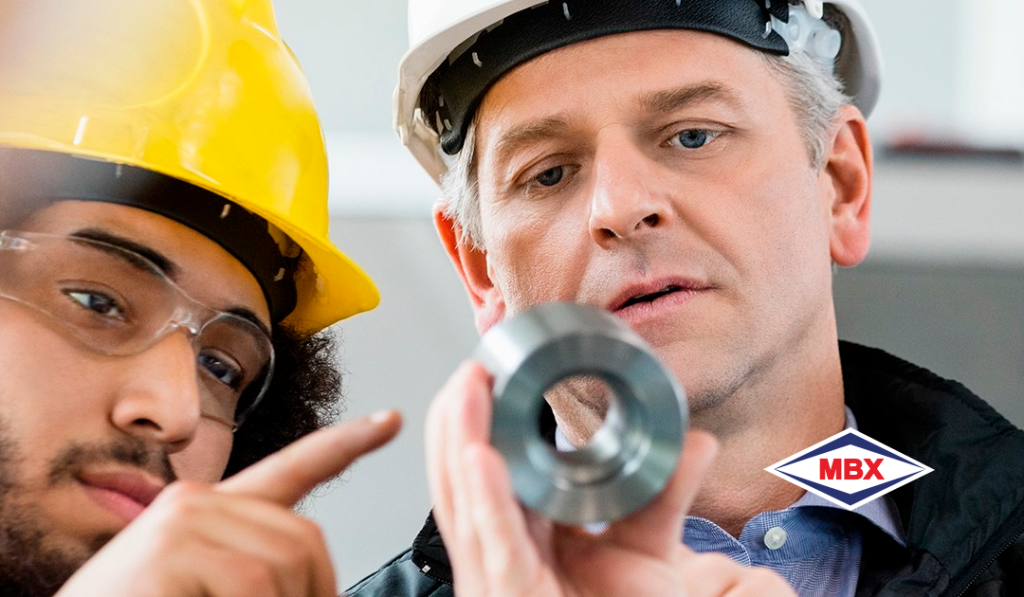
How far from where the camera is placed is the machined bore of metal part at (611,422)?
893mm

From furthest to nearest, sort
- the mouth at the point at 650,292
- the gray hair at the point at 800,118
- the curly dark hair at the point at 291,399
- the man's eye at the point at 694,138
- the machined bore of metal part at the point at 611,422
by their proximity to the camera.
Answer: the curly dark hair at the point at 291,399
the gray hair at the point at 800,118
the man's eye at the point at 694,138
the mouth at the point at 650,292
the machined bore of metal part at the point at 611,422

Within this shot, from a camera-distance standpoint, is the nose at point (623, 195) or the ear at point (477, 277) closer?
the nose at point (623, 195)

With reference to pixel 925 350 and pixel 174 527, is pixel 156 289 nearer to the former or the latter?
pixel 174 527

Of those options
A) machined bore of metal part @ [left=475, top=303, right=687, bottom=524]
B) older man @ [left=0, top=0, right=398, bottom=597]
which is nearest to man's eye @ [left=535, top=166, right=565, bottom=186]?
older man @ [left=0, top=0, right=398, bottom=597]

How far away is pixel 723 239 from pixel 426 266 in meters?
1.62

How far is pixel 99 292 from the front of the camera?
1.60m

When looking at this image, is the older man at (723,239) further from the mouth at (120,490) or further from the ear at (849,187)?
the mouth at (120,490)

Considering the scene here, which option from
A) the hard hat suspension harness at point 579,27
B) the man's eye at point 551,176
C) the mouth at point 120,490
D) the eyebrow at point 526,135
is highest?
the hard hat suspension harness at point 579,27

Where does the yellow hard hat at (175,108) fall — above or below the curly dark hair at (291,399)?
above

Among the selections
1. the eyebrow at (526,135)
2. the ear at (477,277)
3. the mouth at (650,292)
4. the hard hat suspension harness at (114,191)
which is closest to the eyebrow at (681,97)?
the eyebrow at (526,135)

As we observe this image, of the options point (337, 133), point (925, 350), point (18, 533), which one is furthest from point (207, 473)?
point (925, 350)

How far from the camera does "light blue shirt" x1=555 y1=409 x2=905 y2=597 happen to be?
179 cm

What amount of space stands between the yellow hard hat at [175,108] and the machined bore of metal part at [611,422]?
35.4 inches

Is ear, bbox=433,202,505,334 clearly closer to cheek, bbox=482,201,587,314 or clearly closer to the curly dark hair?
cheek, bbox=482,201,587,314
